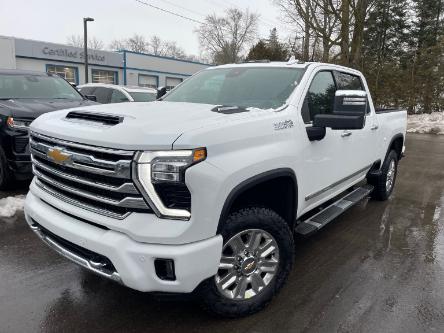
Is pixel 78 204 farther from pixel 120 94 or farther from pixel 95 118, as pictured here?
pixel 120 94

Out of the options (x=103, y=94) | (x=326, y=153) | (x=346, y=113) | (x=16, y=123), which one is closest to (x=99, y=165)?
(x=346, y=113)

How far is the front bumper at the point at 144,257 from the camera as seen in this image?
7.53ft

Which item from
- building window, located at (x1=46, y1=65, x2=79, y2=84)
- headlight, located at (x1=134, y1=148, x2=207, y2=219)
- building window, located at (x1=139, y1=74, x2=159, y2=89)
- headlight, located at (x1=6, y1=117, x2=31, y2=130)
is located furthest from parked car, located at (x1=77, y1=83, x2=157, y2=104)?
building window, located at (x1=139, y1=74, x2=159, y2=89)

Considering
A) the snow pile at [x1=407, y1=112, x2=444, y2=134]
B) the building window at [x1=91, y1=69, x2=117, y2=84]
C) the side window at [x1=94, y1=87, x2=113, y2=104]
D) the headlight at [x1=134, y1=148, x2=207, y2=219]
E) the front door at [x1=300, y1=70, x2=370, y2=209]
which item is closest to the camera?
the headlight at [x1=134, y1=148, x2=207, y2=219]

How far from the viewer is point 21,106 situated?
5.82 meters

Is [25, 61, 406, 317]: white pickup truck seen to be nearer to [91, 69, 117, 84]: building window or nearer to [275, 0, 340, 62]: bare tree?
[275, 0, 340, 62]: bare tree

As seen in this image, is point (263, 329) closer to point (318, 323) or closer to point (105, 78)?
point (318, 323)

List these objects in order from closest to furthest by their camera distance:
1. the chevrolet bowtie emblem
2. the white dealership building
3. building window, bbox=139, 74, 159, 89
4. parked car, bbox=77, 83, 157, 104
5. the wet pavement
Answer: the chevrolet bowtie emblem → the wet pavement → parked car, bbox=77, 83, 157, 104 → the white dealership building → building window, bbox=139, 74, 159, 89

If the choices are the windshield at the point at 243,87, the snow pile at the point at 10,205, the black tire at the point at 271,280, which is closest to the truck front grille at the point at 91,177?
the black tire at the point at 271,280

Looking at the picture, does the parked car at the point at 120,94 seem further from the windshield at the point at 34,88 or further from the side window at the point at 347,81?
the side window at the point at 347,81

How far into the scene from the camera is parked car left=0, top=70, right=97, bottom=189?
5.50 m

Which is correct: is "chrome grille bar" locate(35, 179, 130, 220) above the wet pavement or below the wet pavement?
above

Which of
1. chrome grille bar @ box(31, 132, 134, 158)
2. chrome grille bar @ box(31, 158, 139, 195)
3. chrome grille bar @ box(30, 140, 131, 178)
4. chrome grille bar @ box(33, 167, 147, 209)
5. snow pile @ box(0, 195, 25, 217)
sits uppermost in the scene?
chrome grille bar @ box(31, 132, 134, 158)

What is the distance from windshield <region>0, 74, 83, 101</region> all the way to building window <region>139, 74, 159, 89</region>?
104 ft
